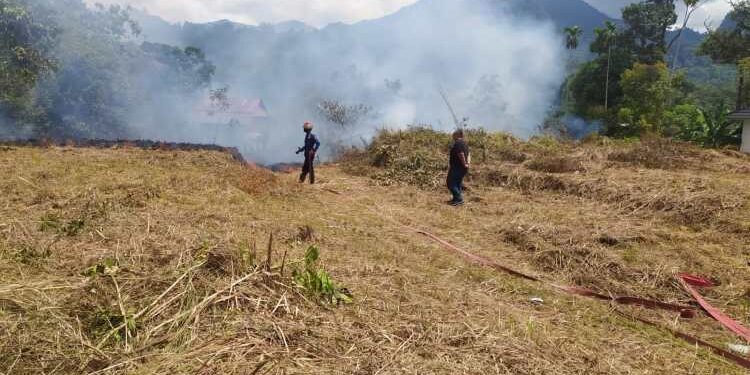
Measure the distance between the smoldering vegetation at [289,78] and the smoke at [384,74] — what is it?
0.13m

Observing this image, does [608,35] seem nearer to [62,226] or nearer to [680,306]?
[680,306]

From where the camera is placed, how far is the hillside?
8.45 feet

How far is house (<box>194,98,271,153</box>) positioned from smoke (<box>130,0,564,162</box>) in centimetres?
11

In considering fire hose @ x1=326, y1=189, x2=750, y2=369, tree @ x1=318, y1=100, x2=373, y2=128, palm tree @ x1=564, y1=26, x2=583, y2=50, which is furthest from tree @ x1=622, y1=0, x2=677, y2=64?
fire hose @ x1=326, y1=189, x2=750, y2=369

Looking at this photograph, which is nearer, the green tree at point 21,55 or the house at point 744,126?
the green tree at point 21,55

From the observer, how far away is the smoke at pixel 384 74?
24.7 metres

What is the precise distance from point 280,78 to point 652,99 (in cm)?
2721

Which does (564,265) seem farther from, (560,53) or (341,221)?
(560,53)

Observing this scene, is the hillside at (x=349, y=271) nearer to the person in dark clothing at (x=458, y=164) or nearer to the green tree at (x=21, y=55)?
the person in dark clothing at (x=458, y=164)

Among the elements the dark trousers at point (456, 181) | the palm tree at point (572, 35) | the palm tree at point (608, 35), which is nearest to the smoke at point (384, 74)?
the palm tree at point (572, 35)

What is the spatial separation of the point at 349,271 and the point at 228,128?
77.0 feet

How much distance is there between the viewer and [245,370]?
2293 millimetres

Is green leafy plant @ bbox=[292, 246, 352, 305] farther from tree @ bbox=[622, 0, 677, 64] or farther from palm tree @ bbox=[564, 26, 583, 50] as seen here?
palm tree @ bbox=[564, 26, 583, 50]

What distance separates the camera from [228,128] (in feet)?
85.1
